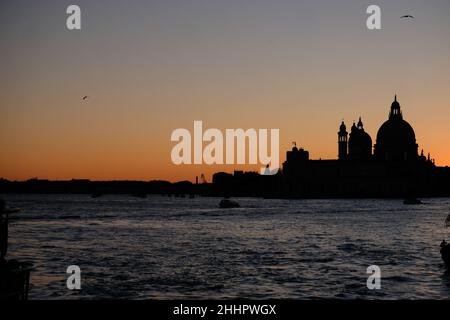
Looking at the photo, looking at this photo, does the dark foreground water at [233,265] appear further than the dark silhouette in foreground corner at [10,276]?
Yes

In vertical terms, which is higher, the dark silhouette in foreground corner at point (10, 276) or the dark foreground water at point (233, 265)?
the dark silhouette in foreground corner at point (10, 276)

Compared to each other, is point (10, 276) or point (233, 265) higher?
point (10, 276)

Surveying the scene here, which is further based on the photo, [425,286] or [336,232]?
[336,232]

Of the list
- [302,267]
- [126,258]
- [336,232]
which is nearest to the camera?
[302,267]

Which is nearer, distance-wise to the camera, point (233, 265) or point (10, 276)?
point (10, 276)

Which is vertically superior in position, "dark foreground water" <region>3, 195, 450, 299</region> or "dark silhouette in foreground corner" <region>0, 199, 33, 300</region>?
"dark silhouette in foreground corner" <region>0, 199, 33, 300</region>

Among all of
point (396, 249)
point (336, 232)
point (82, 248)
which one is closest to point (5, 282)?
point (82, 248)

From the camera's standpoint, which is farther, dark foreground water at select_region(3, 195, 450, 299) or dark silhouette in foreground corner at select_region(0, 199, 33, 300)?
dark foreground water at select_region(3, 195, 450, 299)
